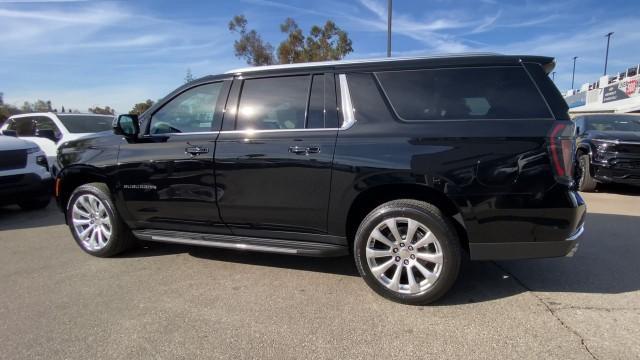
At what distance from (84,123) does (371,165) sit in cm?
735

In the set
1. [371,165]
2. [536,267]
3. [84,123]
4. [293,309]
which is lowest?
[293,309]

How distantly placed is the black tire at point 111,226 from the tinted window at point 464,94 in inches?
117

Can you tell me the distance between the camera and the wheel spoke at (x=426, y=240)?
115 inches

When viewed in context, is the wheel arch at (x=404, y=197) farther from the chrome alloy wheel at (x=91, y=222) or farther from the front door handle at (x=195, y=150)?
the chrome alloy wheel at (x=91, y=222)

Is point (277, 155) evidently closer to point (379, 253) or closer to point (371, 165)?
point (371, 165)

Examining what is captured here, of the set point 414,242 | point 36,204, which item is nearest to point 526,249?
point 414,242

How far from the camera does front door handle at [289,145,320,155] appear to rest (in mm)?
3165

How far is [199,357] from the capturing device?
8.00ft

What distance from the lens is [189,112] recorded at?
3828 millimetres

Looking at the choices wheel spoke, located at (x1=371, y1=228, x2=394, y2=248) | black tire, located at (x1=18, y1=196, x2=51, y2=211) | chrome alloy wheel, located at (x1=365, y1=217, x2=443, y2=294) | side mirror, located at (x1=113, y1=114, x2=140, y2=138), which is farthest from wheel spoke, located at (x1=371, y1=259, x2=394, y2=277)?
black tire, located at (x1=18, y1=196, x2=51, y2=211)

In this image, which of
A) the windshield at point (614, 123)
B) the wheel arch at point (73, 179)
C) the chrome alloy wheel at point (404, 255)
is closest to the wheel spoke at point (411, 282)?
the chrome alloy wheel at point (404, 255)

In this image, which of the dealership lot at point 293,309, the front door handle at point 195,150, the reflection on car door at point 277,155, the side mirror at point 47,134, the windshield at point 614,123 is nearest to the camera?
the dealership lot at point 293,309

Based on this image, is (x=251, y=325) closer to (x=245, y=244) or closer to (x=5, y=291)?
(x=245, y=244)

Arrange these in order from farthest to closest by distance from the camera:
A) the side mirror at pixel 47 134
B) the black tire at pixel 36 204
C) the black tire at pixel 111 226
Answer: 1. the side mirror at pixel 47 134
2. the black tire at pixel 36 204
3. the black tire at pixel 111 226
